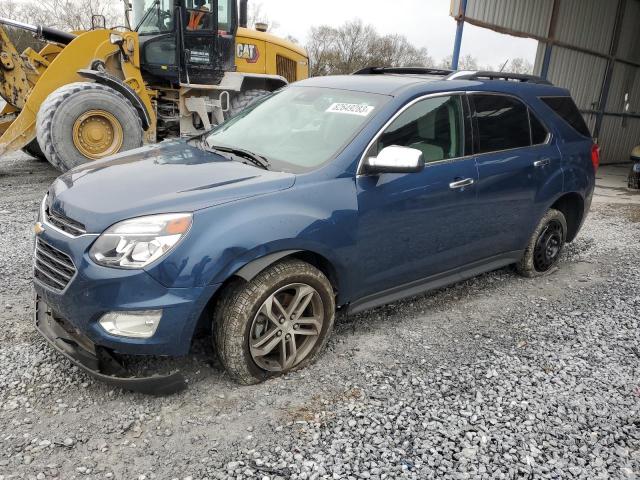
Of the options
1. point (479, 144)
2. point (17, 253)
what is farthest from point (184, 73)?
point (479, 144)

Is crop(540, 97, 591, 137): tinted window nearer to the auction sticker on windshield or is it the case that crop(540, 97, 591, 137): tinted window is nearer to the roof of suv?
the roof of suv

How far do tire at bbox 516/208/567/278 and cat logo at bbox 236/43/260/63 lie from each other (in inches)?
254

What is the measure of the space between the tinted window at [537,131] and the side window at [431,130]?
95 centimetres

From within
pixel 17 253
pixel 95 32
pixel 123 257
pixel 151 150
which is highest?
pixel 95 32

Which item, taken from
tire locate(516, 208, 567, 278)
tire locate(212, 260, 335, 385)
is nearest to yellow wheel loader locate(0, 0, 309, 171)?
tire locate(516, 208, 567, 278)

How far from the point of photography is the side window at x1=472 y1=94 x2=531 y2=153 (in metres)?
3.86

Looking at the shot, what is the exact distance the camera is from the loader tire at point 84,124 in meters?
6.60

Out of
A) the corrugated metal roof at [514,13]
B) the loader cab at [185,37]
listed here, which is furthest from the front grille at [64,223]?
the corrugated metal roof at [514,13]

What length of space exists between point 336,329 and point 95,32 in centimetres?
635

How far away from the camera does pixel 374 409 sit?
2773 mm

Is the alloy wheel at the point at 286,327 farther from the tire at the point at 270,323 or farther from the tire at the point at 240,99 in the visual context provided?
the tire at the point at 240,99

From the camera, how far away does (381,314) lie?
394 cm

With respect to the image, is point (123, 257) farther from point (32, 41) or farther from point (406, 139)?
point (32, 41)

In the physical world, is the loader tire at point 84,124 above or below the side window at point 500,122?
below
